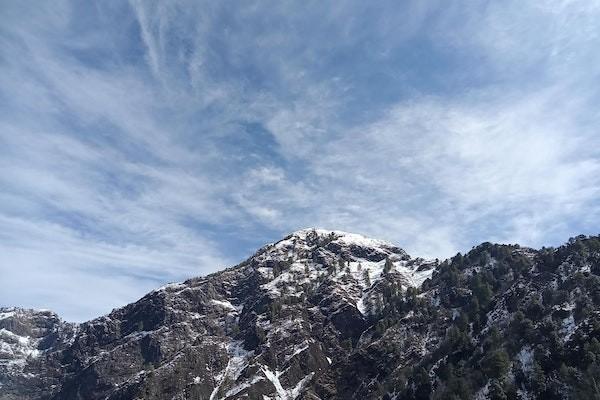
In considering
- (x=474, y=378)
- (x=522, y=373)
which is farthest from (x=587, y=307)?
(x=474, y=378)

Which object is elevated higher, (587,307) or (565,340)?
(587,307)

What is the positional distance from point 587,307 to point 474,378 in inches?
2037

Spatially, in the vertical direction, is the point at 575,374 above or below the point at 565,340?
below

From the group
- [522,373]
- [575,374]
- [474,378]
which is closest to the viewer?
[575,374]

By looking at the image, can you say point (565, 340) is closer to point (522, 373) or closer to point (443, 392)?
point (522, 373)

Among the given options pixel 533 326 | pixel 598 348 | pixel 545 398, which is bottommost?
pixel 545 398

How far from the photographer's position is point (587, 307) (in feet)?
634

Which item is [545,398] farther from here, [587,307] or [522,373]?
[587,307]

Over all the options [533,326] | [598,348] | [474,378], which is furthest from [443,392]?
[598,348]

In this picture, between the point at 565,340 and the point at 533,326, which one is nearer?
the point at 565,340

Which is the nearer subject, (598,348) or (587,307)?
(598,348)

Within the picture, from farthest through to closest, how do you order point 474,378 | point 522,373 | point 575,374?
point 474,378
point 522,373
point 575,374

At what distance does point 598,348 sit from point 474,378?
150 ft

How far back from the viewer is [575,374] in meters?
163
